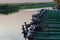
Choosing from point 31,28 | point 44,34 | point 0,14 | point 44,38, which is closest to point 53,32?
point 44,34

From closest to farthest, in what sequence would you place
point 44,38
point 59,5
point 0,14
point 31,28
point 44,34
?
1. point 31,28
2. point 44,38
3. point 44,34
4. point 59,5
5. point 0,14

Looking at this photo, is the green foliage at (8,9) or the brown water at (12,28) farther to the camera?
the green foliage at (8,9)

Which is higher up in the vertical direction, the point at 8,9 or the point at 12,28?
the point at 8,9

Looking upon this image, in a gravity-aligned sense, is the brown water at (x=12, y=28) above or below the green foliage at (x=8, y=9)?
below

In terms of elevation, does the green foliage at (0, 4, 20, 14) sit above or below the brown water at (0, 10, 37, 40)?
above

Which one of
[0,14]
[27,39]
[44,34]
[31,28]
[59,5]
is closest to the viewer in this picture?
[27,39]

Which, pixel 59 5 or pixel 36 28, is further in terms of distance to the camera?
pixel 59 5

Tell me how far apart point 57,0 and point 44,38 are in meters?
2.81

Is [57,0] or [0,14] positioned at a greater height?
[57,0]

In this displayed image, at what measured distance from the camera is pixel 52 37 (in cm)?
173

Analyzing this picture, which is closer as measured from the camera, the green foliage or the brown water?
the brown water

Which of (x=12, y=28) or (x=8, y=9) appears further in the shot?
(x=8, y=9)

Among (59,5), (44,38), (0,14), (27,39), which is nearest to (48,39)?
(44,38)

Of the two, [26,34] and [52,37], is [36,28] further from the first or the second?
[52,37]
